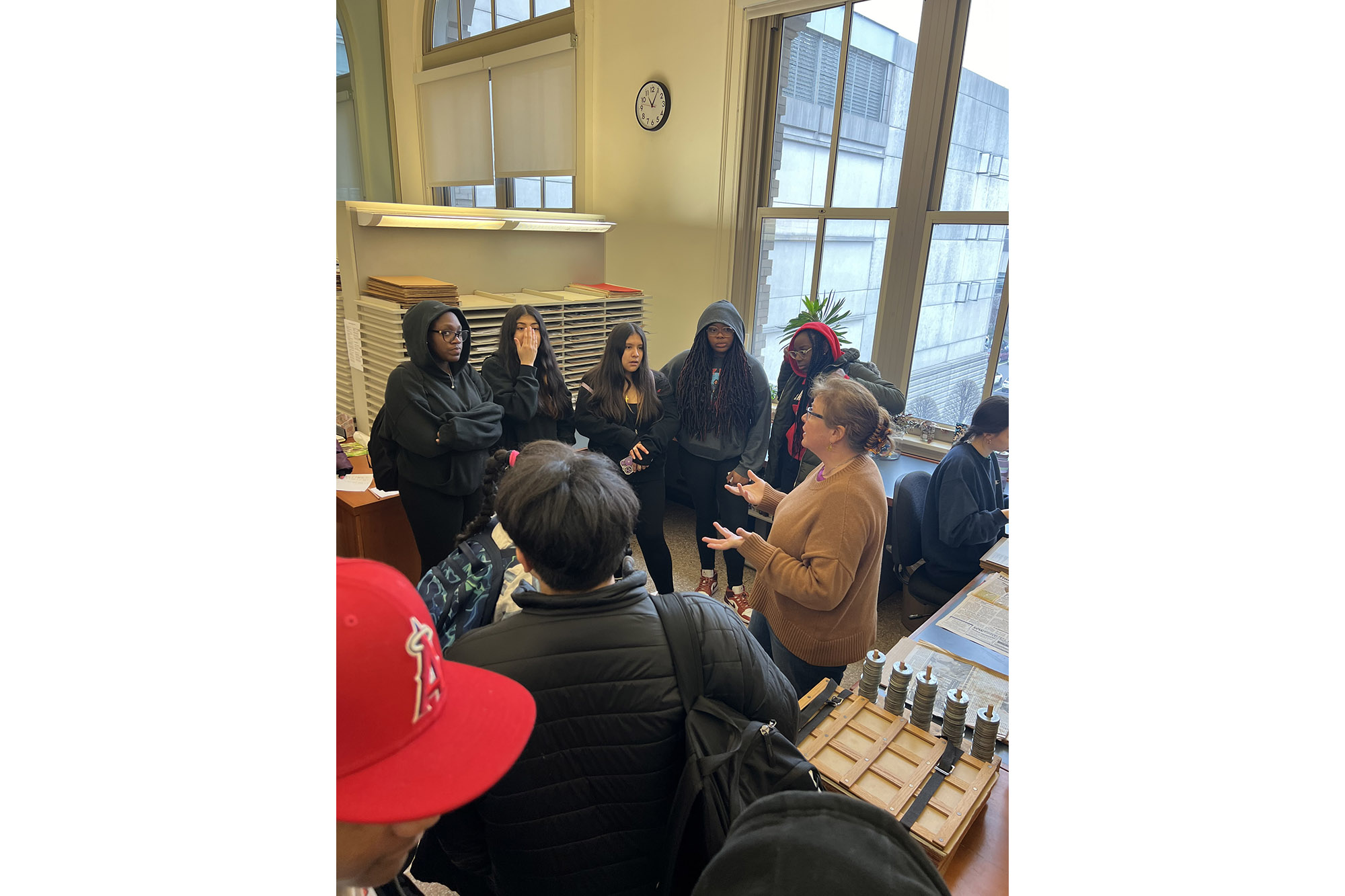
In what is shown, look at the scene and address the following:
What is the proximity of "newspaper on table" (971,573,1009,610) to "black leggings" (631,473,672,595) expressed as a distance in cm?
133

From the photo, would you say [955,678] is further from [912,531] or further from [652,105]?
[652,105]

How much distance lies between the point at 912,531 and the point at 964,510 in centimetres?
45

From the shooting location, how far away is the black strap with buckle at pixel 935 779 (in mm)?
1155

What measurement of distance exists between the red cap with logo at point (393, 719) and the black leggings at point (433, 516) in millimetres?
2063

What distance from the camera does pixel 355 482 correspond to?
2846 mm

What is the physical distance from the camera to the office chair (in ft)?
8.99

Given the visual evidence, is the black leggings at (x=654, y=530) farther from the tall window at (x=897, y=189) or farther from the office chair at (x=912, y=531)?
the tall window at (x=897, y=189)

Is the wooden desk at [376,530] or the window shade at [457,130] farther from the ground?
the window shade at [457,130]

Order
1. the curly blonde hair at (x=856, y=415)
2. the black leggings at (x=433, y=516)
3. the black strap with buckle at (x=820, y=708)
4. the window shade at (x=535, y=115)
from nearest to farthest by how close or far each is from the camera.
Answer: the black strap with buckle at (x=820, y=708)
the curly blonde hair at (x=856, y=415)
the black leggings at (x=433, y=516)
the window shade at (x=535, y=115)

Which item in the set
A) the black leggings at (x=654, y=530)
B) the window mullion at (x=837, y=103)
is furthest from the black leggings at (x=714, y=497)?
the window mullion at (x=837, y=103)

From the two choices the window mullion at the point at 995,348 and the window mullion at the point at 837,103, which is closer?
the window mullion at the point at 995,348
